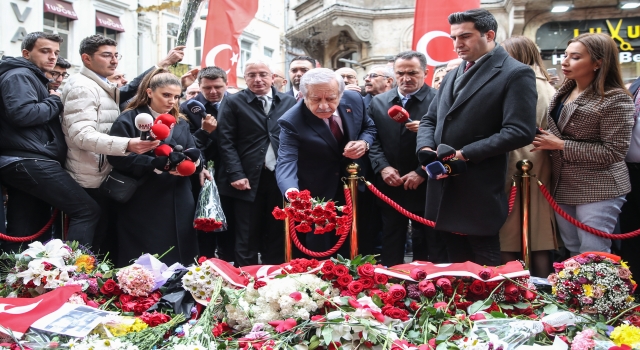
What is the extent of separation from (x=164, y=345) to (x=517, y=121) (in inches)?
86.2

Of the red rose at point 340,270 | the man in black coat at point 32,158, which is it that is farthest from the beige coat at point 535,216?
the man in black coat at point 32,158

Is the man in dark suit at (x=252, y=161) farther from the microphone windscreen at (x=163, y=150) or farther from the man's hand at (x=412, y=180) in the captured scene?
the man's hand at (x=412, y=180)

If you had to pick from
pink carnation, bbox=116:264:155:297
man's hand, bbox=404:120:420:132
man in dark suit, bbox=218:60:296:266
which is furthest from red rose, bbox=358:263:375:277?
man in dark suit, bbox=218:60:296:266

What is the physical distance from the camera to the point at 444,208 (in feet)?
11.5

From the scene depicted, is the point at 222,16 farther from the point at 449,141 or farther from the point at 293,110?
the point at 449,141

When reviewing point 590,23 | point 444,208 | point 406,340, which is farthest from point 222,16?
point 590,23

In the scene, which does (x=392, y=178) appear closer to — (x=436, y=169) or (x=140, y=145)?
(x=436, y=169)

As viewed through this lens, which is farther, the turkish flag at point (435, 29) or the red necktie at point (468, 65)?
the turkish flag at point (435, 29)

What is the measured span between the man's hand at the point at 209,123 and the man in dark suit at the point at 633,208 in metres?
3.12

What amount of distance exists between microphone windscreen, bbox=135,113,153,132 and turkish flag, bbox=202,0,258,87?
3780 millimetres

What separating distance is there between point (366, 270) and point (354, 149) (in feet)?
4.72

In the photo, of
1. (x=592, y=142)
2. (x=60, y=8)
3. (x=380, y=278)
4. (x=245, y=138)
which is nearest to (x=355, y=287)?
(x=380, y=278)

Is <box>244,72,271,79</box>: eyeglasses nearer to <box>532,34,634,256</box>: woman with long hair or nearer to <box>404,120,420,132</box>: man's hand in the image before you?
<box>404,120,420,132</box>: man's hand

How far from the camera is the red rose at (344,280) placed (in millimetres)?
2775
